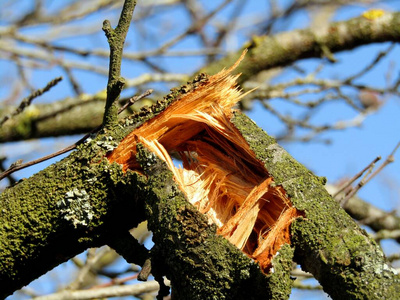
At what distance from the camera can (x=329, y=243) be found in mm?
1254

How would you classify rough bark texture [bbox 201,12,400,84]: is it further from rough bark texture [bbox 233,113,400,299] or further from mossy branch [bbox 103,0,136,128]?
rough bark texture [bbox 233,113,400,299]

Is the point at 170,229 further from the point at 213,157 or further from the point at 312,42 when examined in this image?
the point at 312,42

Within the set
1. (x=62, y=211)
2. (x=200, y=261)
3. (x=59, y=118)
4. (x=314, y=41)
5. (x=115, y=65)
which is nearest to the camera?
(x=200, y=261)

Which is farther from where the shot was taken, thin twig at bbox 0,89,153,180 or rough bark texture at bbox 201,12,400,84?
rough bark texture at bbox 201,12,400,84

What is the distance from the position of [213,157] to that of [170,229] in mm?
355

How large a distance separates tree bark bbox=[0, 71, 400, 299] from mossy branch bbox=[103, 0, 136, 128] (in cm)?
5

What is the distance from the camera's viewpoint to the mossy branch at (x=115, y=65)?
150 cm

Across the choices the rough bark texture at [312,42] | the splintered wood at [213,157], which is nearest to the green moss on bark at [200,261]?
the splintered wood at [213,157]

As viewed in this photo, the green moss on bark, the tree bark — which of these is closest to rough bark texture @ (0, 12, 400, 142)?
the tree bark

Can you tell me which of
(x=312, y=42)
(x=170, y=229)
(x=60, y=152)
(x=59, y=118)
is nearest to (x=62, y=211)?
(x=60, y=152)

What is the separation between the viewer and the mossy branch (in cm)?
150

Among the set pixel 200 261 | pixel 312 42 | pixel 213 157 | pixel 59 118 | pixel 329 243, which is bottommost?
pixel 200 261

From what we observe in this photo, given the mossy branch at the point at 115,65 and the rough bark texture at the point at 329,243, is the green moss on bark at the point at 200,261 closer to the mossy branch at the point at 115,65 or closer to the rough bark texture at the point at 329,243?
the rough bark texture at the point at 329,243

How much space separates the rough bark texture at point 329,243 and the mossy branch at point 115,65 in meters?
0.42
